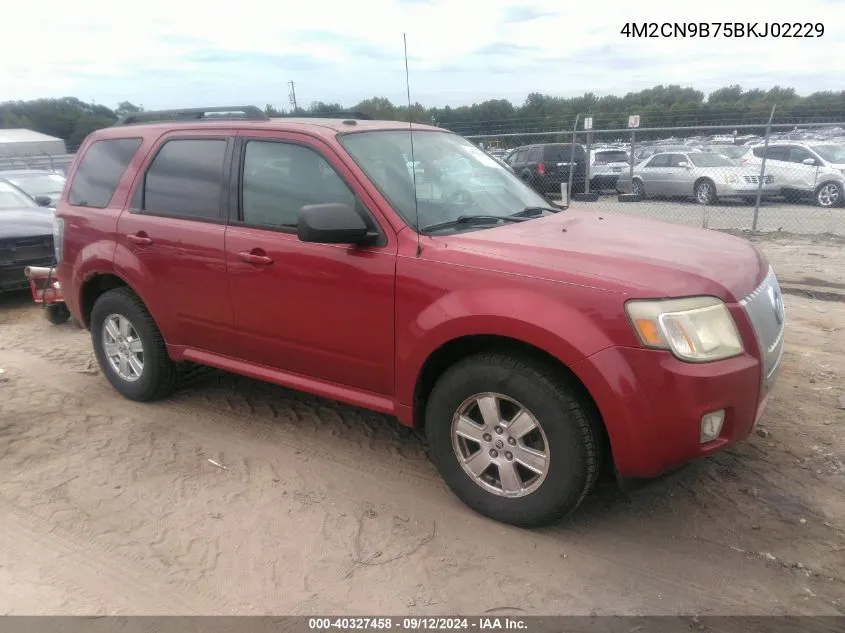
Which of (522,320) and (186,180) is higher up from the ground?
(186,180)

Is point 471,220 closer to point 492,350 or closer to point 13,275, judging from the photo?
point 492,350

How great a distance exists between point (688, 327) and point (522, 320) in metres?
0.67

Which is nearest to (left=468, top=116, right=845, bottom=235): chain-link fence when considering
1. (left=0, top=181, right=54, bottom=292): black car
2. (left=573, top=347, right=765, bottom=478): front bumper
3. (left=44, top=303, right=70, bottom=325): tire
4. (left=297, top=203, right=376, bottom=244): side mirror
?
(left=0, top=181, right=54, bottom=292): black car

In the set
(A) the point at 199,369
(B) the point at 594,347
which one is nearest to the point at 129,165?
(A) the point at 199,369

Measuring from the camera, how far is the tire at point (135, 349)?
4.49 m

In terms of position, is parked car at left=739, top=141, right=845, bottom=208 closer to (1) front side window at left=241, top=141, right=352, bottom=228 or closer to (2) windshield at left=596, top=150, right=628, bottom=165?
(2) windshield at left=596, top=150, right=628, bottom=165

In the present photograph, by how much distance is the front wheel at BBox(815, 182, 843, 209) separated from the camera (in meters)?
→ 14.1

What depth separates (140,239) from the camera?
4258 mm

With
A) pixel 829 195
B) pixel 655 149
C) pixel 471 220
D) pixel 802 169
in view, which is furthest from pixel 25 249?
pixel 655 149

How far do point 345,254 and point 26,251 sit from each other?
240 inches

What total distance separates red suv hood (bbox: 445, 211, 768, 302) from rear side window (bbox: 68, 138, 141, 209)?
2.66m

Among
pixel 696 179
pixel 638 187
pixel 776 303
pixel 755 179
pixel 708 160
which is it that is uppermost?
pixel 776 303

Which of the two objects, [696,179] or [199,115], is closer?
[199,115]

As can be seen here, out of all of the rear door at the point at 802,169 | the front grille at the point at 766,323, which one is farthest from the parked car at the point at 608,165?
the front grille at the point at 766,323
